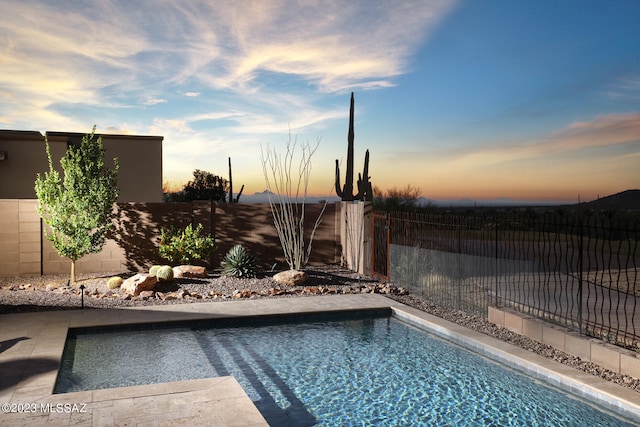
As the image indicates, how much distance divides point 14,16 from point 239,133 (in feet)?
20.2

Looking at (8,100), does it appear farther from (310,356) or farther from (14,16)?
(310,356)

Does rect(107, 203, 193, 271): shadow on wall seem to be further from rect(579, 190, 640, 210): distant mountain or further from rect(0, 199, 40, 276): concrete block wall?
rect(579, 190, 640, 210): distant mountain

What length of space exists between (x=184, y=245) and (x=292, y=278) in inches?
91.7

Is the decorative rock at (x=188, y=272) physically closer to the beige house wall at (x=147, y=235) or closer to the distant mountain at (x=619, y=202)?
the beige house wall at (x=147, y=235)

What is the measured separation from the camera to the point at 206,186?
75.7ft

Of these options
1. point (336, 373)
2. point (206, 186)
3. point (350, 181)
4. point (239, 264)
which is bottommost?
point (336, 373)

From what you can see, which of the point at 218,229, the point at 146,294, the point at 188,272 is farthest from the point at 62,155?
the point at 146,294

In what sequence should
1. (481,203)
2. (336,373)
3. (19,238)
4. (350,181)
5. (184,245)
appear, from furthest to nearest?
(481,203) → (350,181) → (184,245) → (19,238) → (336,373)

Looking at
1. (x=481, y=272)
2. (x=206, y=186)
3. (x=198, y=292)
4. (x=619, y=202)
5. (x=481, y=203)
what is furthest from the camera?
(x=206, y=186)

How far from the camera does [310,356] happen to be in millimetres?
5547

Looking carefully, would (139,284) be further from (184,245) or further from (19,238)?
(19,238)

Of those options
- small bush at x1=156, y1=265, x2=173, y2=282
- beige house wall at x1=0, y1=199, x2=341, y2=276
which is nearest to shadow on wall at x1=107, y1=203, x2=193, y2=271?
beige house wall at x1=0, y1=199, x2=341, y2=276

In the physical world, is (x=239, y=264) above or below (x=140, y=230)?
below

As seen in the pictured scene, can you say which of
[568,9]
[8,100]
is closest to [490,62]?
[568,9]
